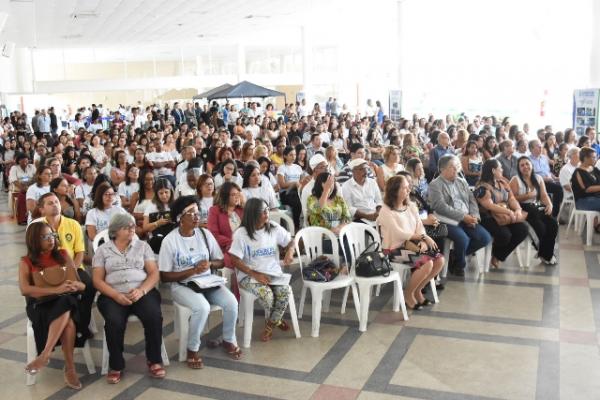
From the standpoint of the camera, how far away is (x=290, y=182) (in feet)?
26.2

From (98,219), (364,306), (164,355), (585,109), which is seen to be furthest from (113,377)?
(585,109)

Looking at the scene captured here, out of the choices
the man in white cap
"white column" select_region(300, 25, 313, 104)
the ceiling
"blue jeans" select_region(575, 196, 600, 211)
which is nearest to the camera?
the man in white cap

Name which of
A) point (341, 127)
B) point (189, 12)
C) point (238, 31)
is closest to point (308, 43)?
point (238, 31)

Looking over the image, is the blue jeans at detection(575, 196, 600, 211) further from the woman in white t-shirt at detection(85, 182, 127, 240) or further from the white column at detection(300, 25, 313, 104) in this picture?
the white column at detection(300, 25, 313, 104)

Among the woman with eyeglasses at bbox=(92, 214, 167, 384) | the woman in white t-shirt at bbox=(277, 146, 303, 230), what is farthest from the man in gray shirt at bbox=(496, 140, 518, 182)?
the woman with eyeglasses at bbox=(92, 214, 167, 384)

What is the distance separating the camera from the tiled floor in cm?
364

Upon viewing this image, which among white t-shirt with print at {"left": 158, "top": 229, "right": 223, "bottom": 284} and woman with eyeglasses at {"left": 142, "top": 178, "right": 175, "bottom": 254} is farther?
woman with eyeglasses at {"left": 142, "top": 178, "right": 175, "bottom": 254}

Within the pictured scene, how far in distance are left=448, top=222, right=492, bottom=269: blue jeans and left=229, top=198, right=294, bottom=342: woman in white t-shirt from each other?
2064mm

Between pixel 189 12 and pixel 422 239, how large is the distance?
12345 millimetres

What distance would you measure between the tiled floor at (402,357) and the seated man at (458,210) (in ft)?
1.68

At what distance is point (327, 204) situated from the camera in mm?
5754

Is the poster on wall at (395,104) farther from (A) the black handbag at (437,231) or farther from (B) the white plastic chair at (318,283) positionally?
(B) the white plastic chair at (318,283)

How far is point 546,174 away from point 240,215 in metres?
4.71

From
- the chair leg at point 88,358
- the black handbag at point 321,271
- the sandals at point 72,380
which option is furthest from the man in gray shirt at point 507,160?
the sandals at point 72,380
